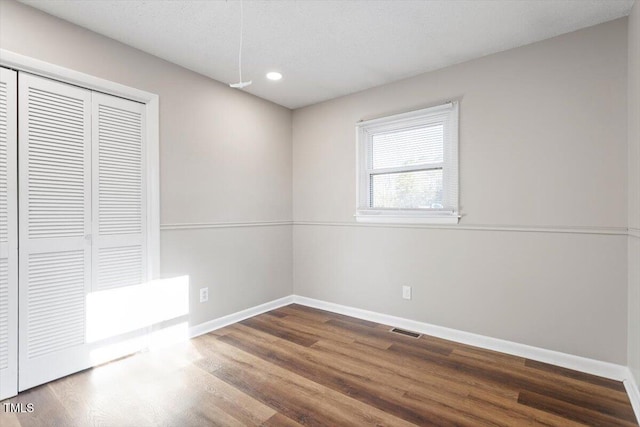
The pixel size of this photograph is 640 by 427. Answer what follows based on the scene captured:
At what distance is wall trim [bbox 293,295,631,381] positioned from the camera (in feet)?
7.48

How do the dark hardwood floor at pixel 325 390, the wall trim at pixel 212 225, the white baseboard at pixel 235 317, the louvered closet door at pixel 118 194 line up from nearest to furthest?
the dark hardwood floor at pixel 325 390, the louvered closet door at pixel 118 194, the wall trim at pixel 212 225, the white baseboard at pixel 235 317

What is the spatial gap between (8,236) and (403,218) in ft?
9.92

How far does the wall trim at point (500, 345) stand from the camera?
7.48ft

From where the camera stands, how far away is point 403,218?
10.6ft

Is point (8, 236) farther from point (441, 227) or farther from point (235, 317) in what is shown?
point (441, 227)

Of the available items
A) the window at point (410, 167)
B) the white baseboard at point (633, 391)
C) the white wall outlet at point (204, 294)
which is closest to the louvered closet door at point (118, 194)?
the white wall outlet at point (204, 294)

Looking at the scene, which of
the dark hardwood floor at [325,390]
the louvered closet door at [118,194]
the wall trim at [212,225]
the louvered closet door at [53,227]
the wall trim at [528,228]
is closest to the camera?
the dark hardwood floor at [325,390]

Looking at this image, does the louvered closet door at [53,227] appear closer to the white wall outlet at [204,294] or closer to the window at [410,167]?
the white wall outlet at [204,294]

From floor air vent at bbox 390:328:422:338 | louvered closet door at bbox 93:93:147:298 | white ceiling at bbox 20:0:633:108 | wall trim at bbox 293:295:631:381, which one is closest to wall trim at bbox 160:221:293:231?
louvered closet door at bbox 93:93:147:298

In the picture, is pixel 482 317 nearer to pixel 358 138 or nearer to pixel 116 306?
pixel 358 138

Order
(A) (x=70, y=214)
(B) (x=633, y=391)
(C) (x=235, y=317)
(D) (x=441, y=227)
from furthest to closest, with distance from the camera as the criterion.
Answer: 1. (C) (x=235, y=317)
2. (D) (x=441, y=227)
3. (A) (x=70, y=214)
4. (B) (x=633, y=391)

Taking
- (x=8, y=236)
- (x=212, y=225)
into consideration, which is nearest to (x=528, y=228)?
(x=212, y=225)

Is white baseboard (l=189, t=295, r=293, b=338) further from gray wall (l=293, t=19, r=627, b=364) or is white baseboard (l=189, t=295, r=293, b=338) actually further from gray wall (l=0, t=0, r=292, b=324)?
gray wall (l=293, t=19, r=627, b=364)

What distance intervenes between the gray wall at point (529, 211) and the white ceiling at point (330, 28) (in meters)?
0.23
